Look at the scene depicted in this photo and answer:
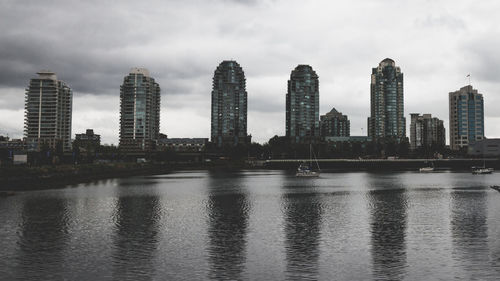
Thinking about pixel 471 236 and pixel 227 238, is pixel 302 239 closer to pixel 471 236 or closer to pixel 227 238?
pixel 227 238

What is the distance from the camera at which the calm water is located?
3428 centimetres

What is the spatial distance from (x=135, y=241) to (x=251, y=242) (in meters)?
12.0

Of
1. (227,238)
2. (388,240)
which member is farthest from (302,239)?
(388,240)

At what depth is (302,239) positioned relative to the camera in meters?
47.2

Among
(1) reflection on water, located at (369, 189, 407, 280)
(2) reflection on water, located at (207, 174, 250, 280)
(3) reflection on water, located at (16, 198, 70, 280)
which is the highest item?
(1) reflection on water, located at (369, 189, 407, 280)

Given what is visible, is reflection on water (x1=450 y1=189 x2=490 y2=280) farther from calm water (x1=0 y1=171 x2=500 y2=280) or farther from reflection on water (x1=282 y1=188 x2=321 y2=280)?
reflection on water (x1=282 y1=188 x2=321 y2=280)

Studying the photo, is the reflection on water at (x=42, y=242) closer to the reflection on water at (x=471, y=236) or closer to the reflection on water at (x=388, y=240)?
the reflection on water at (x=388, y=240)

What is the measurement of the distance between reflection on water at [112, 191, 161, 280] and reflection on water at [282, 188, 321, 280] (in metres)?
11.2

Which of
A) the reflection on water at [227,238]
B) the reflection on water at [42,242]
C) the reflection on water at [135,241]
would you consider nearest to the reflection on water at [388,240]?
the reflection on water at [227,238]

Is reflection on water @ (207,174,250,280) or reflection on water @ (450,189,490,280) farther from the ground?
reflection on water @ (450,189,490,280)

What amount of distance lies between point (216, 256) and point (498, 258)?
23.7 m

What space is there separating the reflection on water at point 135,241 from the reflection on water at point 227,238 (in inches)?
209

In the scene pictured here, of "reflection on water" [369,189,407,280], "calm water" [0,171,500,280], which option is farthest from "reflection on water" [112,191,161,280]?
"reflection on water" [369,189,407,280]

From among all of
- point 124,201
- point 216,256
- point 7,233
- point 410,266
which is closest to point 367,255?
point 410,266
